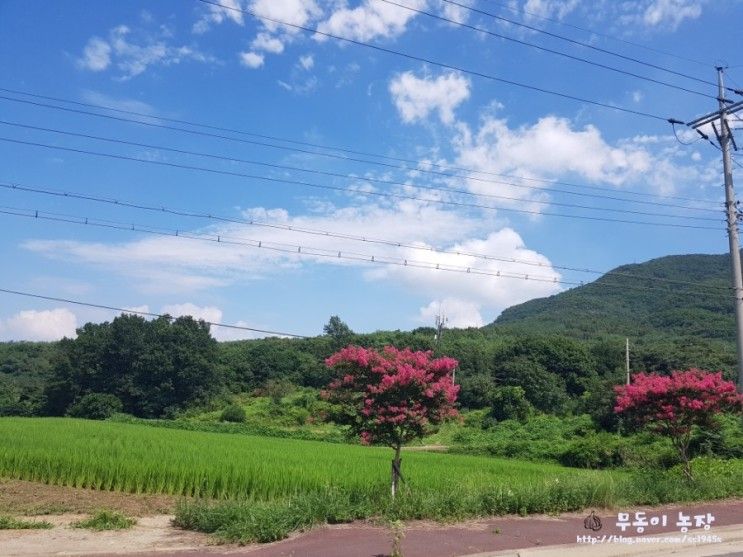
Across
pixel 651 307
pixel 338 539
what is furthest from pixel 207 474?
pixel 651 307

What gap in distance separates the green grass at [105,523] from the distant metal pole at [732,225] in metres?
15.9

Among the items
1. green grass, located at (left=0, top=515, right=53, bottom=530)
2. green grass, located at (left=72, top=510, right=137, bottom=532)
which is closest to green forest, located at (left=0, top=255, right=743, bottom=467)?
green grass, located at (left=72, top=510, right=137, bottom=532)

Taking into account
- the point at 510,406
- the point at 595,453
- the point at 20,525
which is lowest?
the point at 595,453

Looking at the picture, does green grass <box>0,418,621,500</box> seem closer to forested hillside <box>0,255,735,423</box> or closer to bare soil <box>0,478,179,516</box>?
bare soil <box>0,478,179,516</box>

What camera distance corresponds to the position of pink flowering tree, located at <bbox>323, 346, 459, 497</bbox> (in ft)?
40.9

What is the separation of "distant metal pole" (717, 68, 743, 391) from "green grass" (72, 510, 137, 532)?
52.0 ft

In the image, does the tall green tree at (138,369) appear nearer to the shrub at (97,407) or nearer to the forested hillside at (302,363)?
the forested hillside at (302,363)

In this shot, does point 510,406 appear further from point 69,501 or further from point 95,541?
point 95,541

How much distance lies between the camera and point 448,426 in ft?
175

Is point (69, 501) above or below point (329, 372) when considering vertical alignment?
below

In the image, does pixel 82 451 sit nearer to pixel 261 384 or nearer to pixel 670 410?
pixel 670 410

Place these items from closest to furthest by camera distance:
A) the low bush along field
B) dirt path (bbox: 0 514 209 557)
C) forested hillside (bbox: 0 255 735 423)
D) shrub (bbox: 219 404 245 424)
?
dirt path (bbox: 0 514 209 557) < the low bush along field < shrub (bbox: 219 404 245 424) < forested hillside (bbox: 0 255 735 423)

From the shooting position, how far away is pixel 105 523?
11.2 meters

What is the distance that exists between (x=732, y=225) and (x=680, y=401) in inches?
251
